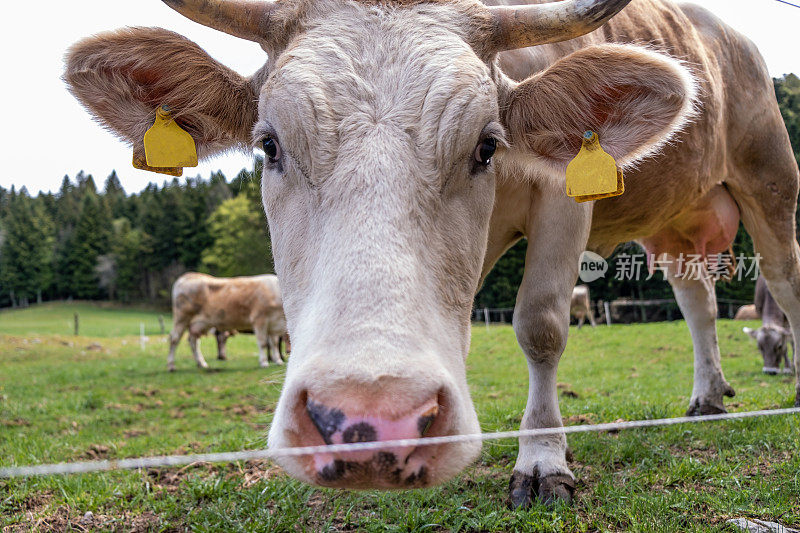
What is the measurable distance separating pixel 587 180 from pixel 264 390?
8282mm

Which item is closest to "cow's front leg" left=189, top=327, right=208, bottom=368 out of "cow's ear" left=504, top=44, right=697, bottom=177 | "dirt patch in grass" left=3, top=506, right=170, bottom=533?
"dirt patch in grass" left=3, top=506, right=170, bottom=533

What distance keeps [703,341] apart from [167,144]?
431cm

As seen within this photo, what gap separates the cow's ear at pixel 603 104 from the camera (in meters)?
2.46

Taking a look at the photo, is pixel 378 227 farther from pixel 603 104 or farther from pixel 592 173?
pixel 603 104

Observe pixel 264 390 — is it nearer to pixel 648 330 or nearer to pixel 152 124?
pixel 152 124

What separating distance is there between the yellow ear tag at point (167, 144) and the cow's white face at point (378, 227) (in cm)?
55

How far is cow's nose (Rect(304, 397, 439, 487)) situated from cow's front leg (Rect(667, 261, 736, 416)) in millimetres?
3931

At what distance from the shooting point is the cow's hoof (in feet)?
9.05

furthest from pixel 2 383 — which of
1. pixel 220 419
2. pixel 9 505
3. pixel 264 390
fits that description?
pixel 9 505

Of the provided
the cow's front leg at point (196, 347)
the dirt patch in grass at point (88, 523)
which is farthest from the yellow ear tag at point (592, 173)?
the cow's front leg at point (196, 347)

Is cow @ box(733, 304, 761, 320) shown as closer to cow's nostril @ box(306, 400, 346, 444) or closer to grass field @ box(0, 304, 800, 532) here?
grass field @ box(0, 304, 800, 532)

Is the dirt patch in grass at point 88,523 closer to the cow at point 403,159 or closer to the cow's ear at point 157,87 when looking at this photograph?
the cow at point 403,159

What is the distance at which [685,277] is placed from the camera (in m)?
5.29

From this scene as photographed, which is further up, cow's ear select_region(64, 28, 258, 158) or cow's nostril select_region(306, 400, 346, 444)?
cow's ear select_region(64, 28, 258, 158)
